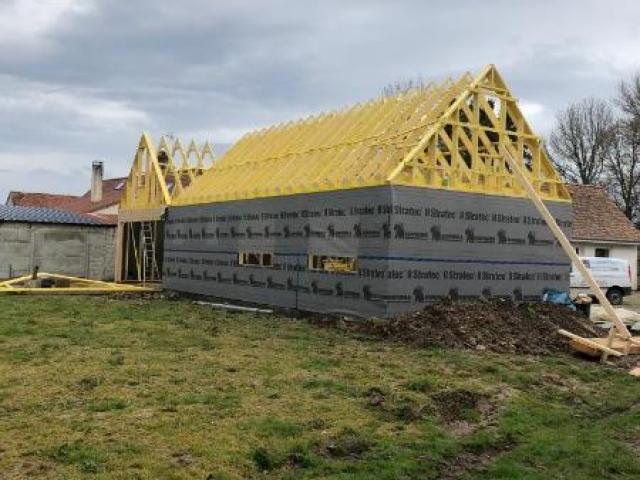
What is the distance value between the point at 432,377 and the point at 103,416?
13.6ft

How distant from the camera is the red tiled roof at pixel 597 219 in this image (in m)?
33.7

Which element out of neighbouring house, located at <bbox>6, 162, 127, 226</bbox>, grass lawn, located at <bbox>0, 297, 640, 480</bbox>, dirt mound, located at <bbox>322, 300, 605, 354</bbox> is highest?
neighbouring house, located at <bbox>6, 162, 127, 226</bbox>

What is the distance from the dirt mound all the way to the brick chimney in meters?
34.4

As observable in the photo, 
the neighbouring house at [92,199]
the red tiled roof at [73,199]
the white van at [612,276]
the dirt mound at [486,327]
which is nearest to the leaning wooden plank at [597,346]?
the dirt mound at [486,327]

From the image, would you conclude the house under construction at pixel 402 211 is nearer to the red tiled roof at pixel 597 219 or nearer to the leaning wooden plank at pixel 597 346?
the leaning wooden plank at pixel 597 346

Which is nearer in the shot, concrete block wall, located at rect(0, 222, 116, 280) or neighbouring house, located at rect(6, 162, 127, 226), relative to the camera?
concrete block wall, located at rect(0, 222, 116, 280)

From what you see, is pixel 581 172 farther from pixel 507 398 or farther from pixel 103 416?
pixel 103 416

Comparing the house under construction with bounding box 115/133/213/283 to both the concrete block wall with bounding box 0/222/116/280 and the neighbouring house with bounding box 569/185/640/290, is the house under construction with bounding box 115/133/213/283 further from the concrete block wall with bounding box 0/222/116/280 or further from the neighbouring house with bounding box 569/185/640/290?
the neighbouring house with bounding box 569/185/640/290

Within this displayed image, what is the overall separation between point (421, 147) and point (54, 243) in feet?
62.7

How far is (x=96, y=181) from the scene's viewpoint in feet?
148

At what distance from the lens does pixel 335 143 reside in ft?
56.0

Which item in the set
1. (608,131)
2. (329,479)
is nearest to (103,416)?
(329,479)

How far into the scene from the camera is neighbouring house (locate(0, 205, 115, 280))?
27156 millimetres

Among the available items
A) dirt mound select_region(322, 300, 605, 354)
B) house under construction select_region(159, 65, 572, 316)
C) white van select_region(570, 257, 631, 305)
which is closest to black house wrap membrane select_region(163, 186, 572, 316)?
house under construction select_region(159, 65, 572, 316)
